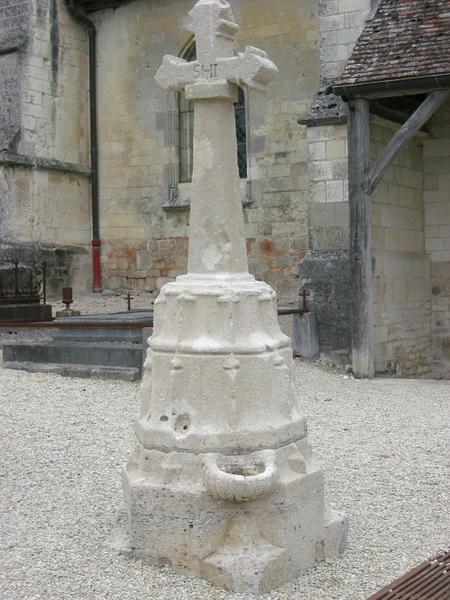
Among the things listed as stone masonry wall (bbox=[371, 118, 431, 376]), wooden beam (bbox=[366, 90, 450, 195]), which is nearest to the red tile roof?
wooden beam (bbox=[366, 90, 450, 195])

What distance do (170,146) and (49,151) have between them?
2.19 m

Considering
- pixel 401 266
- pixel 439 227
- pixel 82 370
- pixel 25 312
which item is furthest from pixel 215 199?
pixel 439 227

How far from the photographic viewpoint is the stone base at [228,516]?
364 centimetres

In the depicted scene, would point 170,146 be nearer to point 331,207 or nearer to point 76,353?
point 331,207

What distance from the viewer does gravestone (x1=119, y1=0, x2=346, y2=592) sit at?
3725 millimetres

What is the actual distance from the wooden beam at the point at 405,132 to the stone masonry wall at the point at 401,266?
1.76 feet

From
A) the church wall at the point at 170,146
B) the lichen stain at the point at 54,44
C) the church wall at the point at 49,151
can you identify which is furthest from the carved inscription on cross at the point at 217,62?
the lichen stain at the point at 54,44

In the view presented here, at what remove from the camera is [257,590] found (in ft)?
11.8

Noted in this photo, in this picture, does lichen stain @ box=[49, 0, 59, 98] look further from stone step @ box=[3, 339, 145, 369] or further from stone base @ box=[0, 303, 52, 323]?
stone step @ box=[3, 339, 145, 369]

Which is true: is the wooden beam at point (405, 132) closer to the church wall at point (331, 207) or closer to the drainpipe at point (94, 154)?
the church wall at point (331, 207)

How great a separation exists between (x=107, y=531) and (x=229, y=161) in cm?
194

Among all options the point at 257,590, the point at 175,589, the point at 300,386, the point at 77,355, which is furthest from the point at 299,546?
the point at 77,355

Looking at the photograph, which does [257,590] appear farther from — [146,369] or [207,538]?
[146,369]

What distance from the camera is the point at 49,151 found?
15.6 meters
